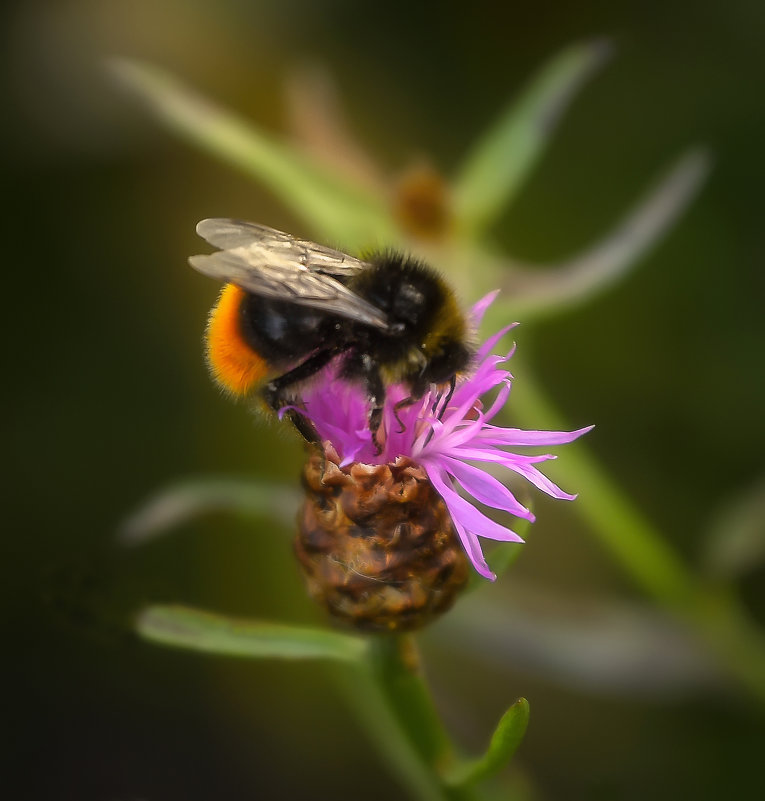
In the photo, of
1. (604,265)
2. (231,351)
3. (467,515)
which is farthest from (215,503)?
(604,265)

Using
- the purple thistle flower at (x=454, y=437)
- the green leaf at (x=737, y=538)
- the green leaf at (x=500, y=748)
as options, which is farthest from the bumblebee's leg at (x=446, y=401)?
the green leaf at (x=737, y=538)

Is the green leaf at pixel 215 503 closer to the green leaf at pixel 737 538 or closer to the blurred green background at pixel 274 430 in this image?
the blurred green background at pixel 274 430

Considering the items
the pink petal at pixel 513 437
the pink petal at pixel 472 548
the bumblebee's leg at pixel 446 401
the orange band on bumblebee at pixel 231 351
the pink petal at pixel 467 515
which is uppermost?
the pink petal at pixel 513 437

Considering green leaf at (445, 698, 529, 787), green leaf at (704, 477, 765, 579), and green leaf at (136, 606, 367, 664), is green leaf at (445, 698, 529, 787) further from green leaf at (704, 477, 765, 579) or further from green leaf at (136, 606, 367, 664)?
green leaf at (704, 477, 765, 579)

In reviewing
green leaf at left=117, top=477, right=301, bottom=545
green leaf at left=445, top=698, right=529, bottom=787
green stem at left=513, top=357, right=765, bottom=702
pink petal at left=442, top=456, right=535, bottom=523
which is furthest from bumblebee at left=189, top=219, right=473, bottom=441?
green stem at left=513, top=357, right=765, bottom=702

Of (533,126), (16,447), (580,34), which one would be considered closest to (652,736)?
(533,126)

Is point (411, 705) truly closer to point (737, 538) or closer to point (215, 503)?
point (215, 503)

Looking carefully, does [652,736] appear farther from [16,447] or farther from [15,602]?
[16,447]
